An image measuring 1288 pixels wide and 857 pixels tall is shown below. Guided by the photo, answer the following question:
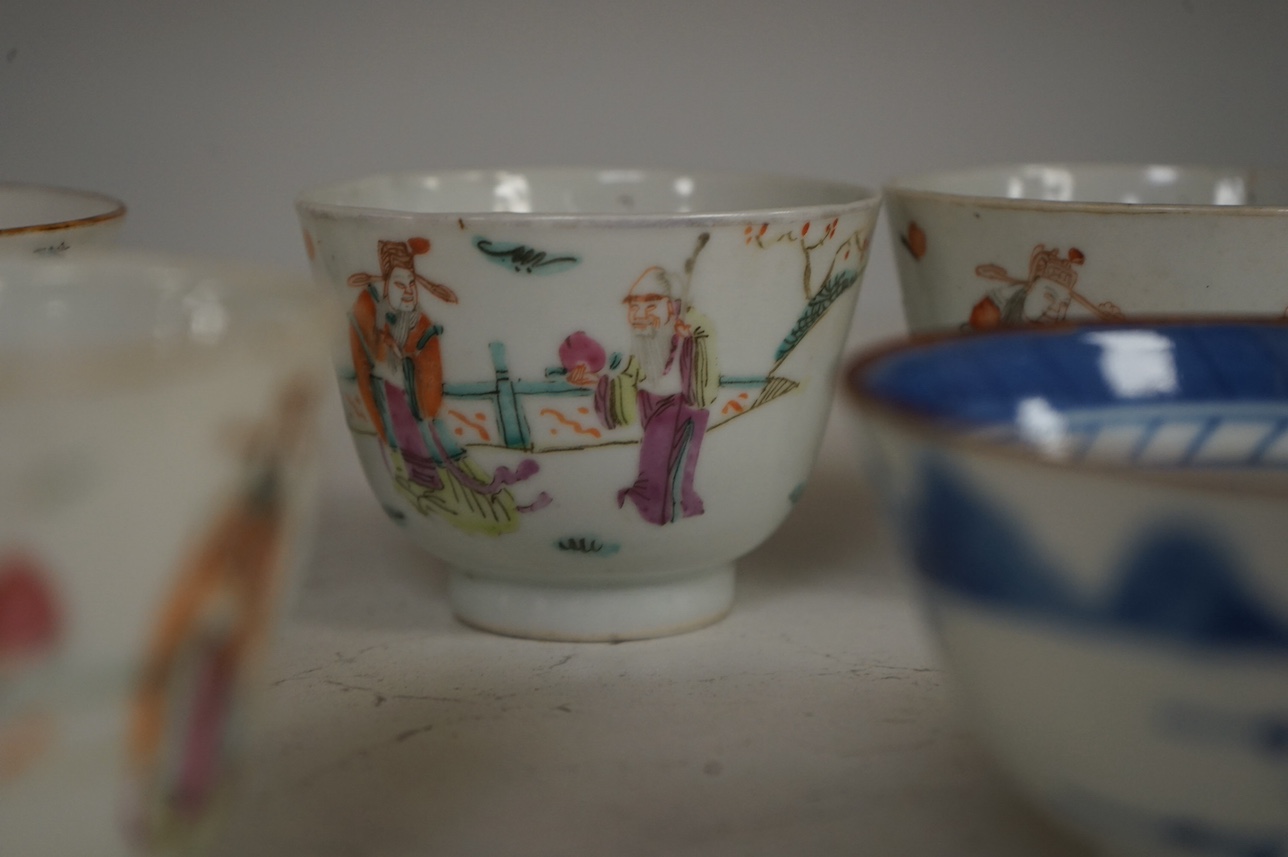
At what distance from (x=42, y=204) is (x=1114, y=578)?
0.51 m

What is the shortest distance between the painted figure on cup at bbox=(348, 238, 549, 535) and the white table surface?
0.19 ft

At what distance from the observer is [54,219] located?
626 mm

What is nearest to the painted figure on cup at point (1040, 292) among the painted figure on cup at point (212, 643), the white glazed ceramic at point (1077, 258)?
the white glazed ceramic at point (1077, 258)

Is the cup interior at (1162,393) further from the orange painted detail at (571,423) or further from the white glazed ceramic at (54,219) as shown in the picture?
the white glazed ceramic at (54,219)

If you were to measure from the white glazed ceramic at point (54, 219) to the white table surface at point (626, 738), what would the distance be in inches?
6.4

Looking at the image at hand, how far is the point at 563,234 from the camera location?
1.55 ft

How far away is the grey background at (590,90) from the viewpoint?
38.9 inches

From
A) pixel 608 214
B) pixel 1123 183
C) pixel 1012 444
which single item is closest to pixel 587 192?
pixel 608 214

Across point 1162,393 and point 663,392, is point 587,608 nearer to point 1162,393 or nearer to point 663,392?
point 663,392

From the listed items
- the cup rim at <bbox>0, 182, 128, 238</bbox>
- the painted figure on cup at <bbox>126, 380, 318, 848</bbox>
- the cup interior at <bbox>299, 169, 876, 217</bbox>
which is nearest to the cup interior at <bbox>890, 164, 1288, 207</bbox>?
the cup interior at <bbox>299, 169, 876, 217</bbox>

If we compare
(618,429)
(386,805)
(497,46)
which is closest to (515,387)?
(618,429)

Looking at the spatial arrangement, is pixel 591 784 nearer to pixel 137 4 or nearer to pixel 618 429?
pixel 618 429

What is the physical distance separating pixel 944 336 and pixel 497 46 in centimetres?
68

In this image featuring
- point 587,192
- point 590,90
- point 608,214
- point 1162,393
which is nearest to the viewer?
point 1162,393
